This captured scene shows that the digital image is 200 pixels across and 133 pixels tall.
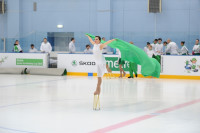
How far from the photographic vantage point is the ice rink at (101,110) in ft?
28.2

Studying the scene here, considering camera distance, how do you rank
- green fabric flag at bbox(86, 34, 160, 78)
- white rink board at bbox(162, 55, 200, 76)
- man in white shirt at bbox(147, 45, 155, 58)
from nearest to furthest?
1. green fabric flag at bbox(86, 34, 160, 78)
2. white rink board at bbox(162, 55, 200, 76)
3. man in white shirt at bbox(147, 45, 155, 58)

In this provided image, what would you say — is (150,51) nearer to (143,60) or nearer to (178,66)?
(178,66)

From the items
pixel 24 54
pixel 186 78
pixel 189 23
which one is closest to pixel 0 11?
pixel 24 54

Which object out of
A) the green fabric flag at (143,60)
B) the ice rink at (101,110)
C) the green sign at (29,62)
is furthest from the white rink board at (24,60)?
the green fabric flag at (143,60)

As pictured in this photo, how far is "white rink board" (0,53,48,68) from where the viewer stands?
24734mm

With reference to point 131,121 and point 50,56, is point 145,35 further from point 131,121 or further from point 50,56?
point 131,121

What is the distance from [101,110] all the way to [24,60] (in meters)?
14.9

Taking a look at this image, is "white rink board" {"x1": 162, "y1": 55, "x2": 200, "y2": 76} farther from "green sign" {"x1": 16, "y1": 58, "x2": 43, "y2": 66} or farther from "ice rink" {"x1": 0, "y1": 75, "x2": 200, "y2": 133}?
"green sign" {"x1": 16, "y1": 58, "x2": 43, "y2": 66}

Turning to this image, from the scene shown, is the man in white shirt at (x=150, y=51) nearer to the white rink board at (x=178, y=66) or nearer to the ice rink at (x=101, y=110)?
the white rink board at (x=178, y=66)

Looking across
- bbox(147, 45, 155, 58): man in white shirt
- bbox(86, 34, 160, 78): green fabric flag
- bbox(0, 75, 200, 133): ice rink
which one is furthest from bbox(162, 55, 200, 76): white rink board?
bbox(86, 34, 160, 78): green fabric flag

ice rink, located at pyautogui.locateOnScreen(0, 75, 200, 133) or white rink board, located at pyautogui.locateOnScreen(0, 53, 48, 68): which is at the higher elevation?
white rink board, located at pyautogui.locateOnScreen(0, 53, 48, 68)

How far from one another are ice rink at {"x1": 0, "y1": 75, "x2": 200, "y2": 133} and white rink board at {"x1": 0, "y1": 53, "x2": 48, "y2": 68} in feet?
26.1

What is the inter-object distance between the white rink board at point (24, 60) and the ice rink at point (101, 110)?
26.1ft

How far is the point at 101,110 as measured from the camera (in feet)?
36.3
